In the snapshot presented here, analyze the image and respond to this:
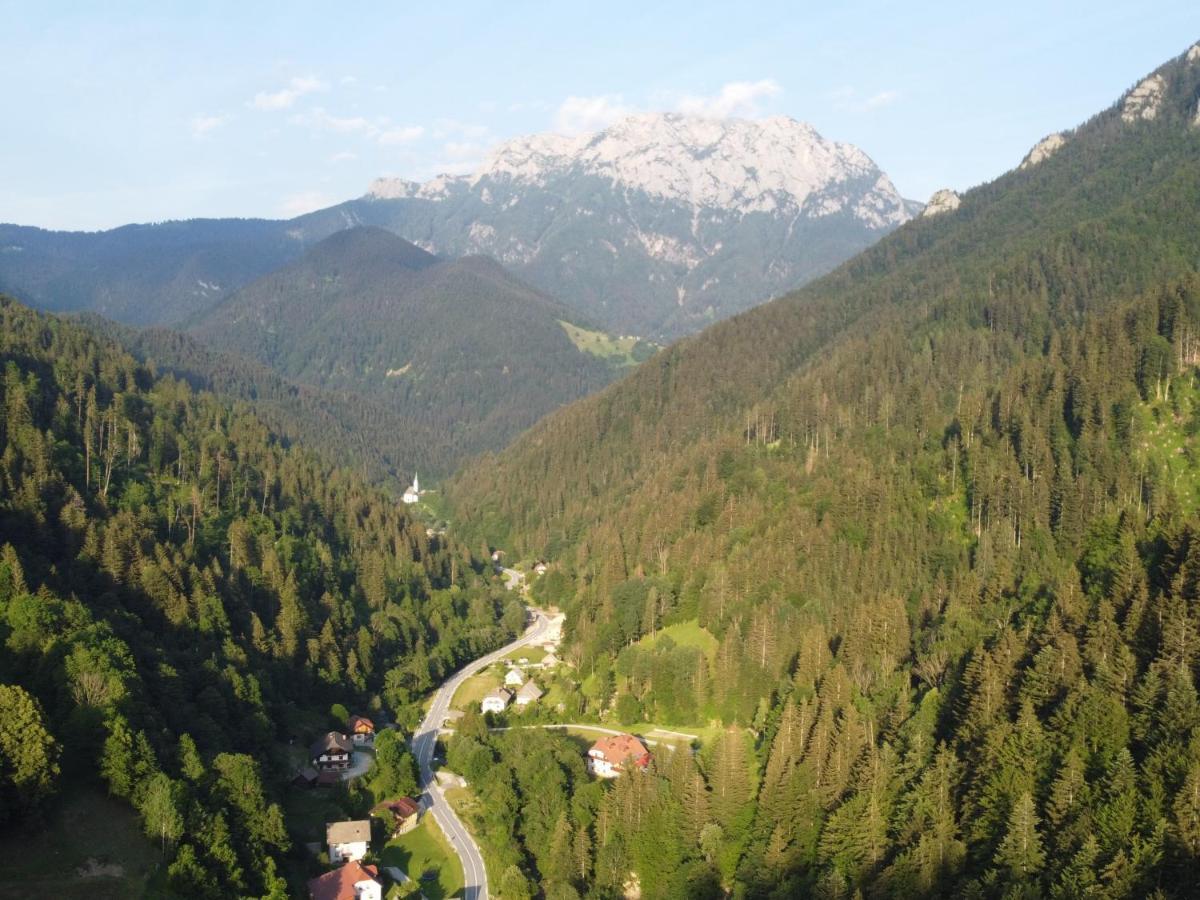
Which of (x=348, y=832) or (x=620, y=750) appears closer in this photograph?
(x=348, y=832)

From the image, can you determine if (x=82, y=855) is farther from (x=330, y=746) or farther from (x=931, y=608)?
(x=931, y=608)

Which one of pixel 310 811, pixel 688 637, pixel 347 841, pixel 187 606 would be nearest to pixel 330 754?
pixel 310 811

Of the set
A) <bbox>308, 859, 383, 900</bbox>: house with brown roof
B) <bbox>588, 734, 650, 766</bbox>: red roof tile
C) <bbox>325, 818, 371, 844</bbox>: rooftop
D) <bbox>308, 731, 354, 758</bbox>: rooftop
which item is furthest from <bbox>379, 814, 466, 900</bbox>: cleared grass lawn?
<bbox>588, 734, 650, 766</bbox>: red roof tile

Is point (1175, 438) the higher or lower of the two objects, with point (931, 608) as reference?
higher

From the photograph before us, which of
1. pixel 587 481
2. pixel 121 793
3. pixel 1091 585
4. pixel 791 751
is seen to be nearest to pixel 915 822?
pixel 791 751

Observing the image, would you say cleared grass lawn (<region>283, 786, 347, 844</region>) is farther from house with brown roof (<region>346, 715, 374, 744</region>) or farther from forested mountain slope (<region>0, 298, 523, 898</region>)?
house with brown roof (<region>346, 715, 374, 744</region>)

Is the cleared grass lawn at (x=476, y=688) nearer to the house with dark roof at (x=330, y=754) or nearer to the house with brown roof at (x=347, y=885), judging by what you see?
the house with dark roof at (x=330, y=754)
